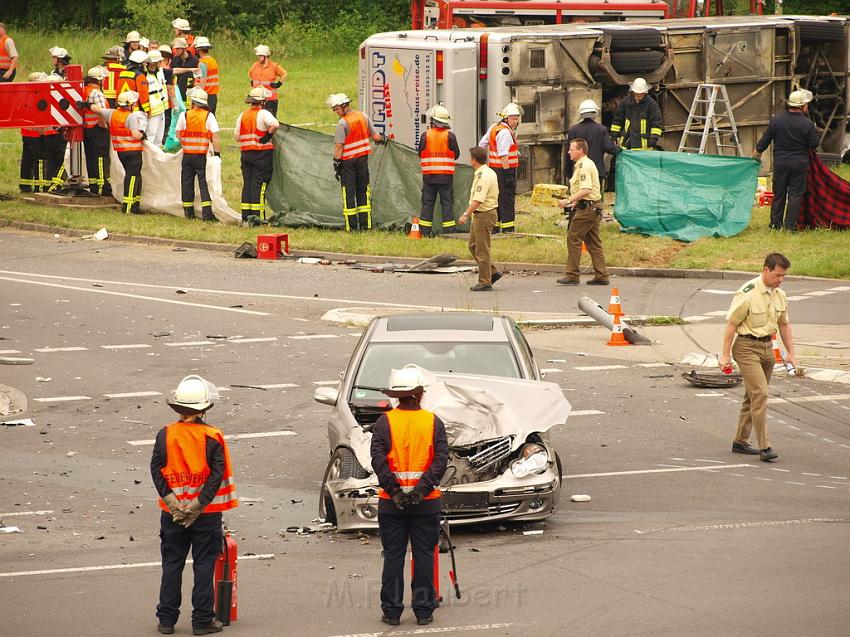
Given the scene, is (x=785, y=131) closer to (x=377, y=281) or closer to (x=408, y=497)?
(x=377, y=281)

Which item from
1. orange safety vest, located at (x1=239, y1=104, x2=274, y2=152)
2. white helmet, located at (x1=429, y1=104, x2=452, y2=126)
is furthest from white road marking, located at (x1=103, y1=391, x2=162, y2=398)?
orange safety vest, located at (x1=239, y1=104, x2=274, y2=152)

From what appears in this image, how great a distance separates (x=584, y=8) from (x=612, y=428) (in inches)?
768

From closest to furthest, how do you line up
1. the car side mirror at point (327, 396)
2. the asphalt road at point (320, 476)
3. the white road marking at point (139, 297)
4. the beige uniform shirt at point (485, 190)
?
the asphalt road at point (320, 476)
the car side mirror at point (327, 396)
the white road marking at point (139, 297)
the beige uniform shirt at point (485, 190)

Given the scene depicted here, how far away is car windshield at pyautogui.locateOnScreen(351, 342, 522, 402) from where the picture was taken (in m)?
11.9

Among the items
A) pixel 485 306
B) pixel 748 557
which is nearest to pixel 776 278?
pixel 748 557

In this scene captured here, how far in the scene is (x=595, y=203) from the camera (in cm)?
2102

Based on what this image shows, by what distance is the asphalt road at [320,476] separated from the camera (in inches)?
355

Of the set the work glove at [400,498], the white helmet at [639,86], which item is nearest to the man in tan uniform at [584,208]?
the white helmet at [639,86]

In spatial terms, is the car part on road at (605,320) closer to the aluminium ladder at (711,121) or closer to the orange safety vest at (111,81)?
the aluminium ladder at (711,121)

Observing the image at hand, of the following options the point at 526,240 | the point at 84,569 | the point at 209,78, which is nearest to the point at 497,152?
the point at 526,240

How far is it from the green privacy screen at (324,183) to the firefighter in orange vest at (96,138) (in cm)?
388

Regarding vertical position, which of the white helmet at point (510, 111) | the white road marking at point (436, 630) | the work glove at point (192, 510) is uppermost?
the white helmet at point (510, 111)

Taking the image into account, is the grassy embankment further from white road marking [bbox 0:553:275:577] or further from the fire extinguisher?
the fire extinguisher

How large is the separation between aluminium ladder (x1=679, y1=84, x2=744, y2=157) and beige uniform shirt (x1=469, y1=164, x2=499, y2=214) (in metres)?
8.46
